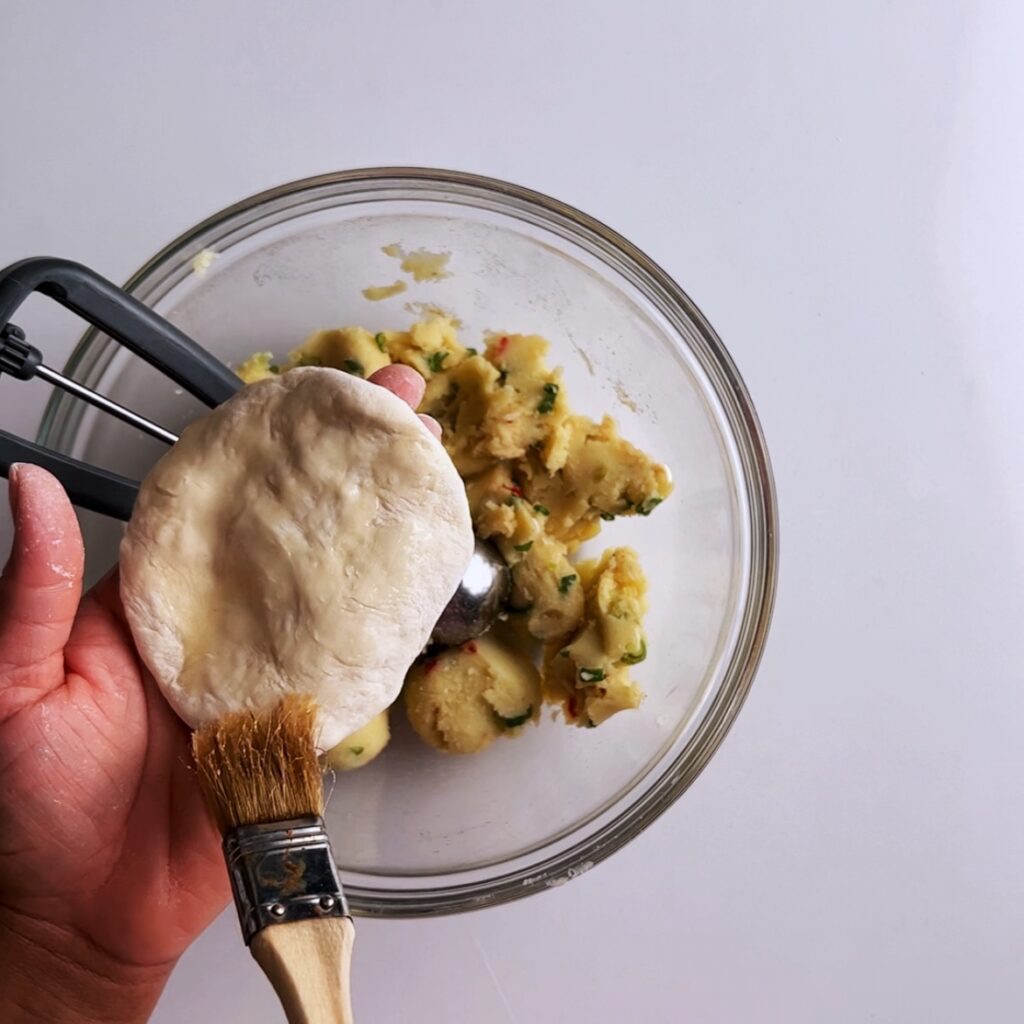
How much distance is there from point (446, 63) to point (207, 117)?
321 mm

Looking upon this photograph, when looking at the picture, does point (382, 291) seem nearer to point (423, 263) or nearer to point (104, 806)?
point (423, 263)

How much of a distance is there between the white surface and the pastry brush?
1.77ft

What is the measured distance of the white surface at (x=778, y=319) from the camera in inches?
51.7

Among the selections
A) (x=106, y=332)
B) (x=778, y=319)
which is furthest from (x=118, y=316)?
(x=778, y=319)

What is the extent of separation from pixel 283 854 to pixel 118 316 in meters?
0.54

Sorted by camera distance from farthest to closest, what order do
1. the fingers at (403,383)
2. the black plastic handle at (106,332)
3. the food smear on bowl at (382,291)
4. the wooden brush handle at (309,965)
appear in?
the food smear on bowl at (382,291)
the fingers at (403,383)
the black plastic handle at (106,332)
the wooden brush handle at (309,965)

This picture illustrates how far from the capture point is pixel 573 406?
1272 mm

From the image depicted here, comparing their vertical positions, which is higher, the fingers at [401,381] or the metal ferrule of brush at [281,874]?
the fingers at [401,381]

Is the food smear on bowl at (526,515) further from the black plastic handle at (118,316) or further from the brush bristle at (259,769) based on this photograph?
the brush bristle at (259,769)

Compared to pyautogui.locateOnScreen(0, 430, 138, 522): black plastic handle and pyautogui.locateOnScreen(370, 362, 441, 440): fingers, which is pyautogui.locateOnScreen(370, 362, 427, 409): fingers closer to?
pyautogui.locateOnScreen(370, 362, 441, 440): fingers

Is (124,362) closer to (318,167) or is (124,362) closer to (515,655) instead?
(318,167)

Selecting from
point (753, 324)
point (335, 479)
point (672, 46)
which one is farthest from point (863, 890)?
point (672, 46)

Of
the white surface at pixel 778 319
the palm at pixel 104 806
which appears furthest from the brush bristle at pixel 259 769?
the white surface at pixel 778 319

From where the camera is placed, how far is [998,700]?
54.0 inches
